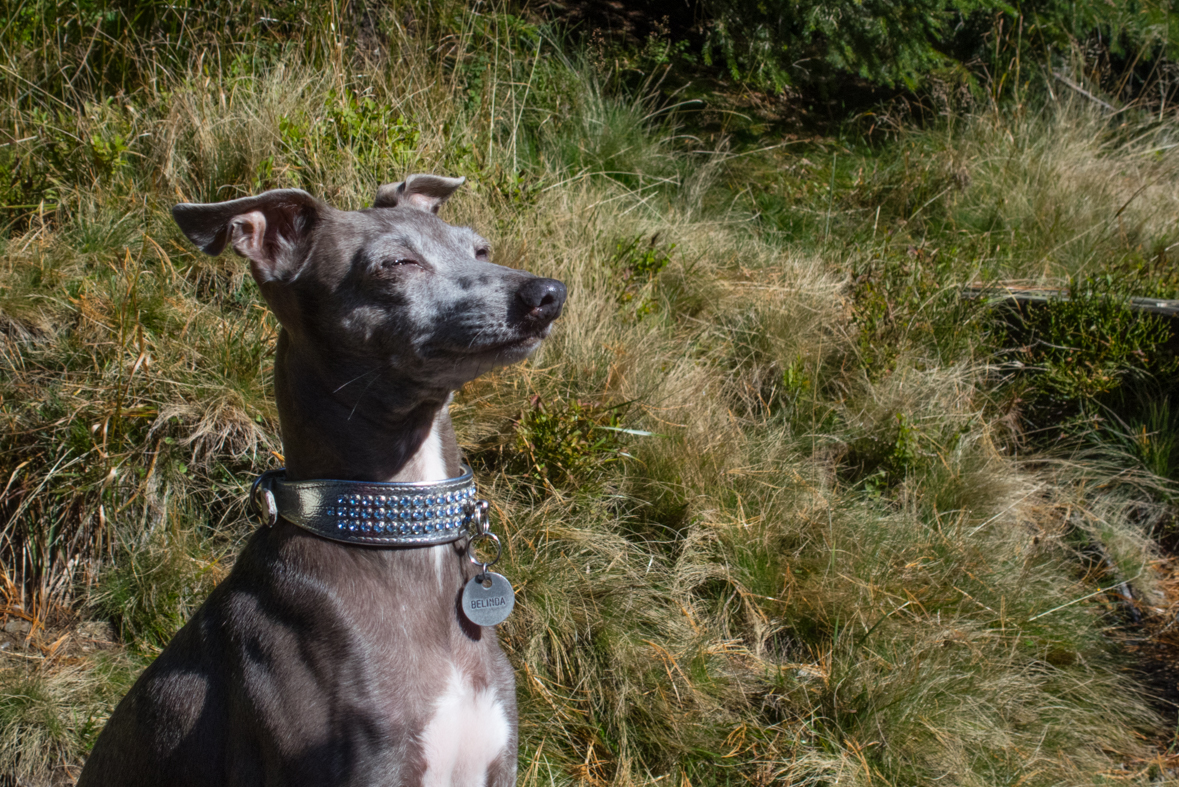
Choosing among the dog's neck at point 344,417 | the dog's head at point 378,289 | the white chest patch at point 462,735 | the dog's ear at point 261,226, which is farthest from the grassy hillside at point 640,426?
the dog's ear at point 261,226

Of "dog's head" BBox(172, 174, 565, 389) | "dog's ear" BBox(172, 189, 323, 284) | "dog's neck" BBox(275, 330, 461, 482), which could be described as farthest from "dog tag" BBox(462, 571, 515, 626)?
"dog's ear" BBox(172, 189, 323, 284)

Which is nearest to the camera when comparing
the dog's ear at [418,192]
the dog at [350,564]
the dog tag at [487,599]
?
the dog at [350,564]

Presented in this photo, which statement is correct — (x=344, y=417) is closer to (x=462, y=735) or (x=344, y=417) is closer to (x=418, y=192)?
(x=462, y=735)

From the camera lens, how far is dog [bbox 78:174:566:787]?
192 centimetres

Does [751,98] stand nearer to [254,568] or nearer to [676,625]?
[676,625]

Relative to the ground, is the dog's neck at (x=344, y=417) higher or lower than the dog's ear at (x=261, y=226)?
lower

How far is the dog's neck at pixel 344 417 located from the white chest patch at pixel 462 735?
1.70ft

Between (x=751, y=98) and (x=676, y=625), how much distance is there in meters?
4.87

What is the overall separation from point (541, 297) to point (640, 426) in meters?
1.88

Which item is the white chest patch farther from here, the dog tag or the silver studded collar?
the silver studded collar

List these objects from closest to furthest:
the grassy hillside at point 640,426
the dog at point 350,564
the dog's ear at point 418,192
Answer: the dog at point 350,564 < the dog's ear at point 418,192 < the grassy hillside at point 640,426

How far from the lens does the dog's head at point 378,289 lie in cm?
212

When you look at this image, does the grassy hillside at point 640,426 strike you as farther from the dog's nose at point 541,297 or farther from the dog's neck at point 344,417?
the dog's nose at point 541,297

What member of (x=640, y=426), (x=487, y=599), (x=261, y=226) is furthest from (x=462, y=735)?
(x=640, y=426)
